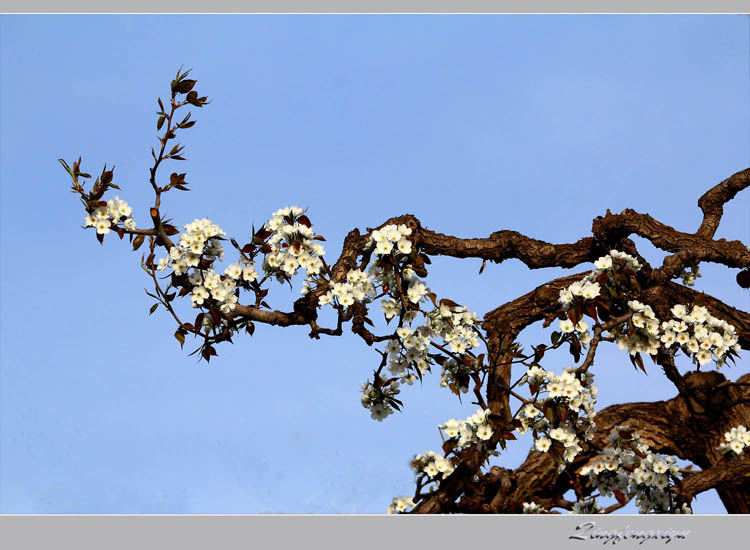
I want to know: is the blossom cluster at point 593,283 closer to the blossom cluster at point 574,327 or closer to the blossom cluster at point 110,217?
the blossom cluster at point 574,327

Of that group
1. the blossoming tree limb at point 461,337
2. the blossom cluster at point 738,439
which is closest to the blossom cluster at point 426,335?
the blossoming tree limb at point 461,337

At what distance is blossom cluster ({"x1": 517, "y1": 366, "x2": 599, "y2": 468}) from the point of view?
4.12 meters

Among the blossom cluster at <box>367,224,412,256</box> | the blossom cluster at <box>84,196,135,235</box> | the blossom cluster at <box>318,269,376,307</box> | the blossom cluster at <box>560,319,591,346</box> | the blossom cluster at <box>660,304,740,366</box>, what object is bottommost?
the blossom cluster at <box>660,304,740,366</box>

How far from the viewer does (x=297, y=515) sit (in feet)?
13.5

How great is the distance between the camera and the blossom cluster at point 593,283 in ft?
14.1

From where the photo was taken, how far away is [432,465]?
435 centimetres

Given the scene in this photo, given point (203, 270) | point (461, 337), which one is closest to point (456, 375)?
point (461, 337)

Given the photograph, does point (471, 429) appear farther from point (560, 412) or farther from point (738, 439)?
point (738, 439)

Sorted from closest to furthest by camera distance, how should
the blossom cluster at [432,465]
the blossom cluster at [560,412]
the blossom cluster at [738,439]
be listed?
the blossom cluster at [560,412] → the blossom cluster at [432,465] → the blossom cluster at [738,439]

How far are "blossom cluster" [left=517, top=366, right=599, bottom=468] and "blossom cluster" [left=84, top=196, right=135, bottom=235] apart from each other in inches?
95.8

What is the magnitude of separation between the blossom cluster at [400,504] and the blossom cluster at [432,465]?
0.19 metres

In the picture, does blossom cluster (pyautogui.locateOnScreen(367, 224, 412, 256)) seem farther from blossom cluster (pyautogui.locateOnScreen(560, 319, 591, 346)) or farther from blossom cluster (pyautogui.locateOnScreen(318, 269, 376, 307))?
blossom cluster (pyautogui.locateOnScreen(560, 319, 591, 346))

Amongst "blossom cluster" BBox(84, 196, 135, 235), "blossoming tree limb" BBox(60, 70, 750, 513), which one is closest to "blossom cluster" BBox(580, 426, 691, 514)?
"blossoming tree limb" BBox(60, 70, 750, 513)

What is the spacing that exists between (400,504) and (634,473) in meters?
1.40
